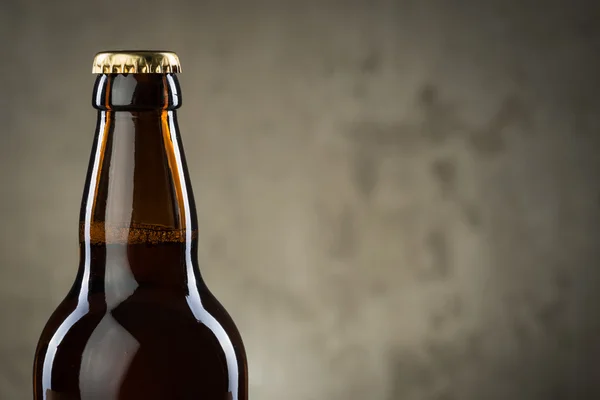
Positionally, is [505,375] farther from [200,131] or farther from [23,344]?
[23,344]

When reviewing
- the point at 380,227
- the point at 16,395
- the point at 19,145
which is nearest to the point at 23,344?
the point at 16,395

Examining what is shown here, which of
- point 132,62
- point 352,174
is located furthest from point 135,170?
point 352,174

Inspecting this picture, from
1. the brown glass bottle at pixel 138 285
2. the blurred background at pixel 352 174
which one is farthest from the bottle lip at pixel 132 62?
the blurred background at pixel 352 174

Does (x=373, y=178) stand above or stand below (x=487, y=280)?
above

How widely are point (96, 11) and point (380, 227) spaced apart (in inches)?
20.3

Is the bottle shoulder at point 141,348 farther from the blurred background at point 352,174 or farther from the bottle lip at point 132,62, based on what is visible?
the blurred background at point 352,174

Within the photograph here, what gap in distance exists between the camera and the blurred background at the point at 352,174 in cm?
121

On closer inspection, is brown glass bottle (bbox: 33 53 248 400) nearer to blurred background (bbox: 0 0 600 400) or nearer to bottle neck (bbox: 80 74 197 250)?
bottle neck (bbox: 80 74 197 250)

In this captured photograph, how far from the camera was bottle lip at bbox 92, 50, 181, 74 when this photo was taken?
294mm

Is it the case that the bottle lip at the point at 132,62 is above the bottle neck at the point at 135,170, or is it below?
above

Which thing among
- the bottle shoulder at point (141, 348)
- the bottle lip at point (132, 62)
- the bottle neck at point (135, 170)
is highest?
the bottle lip at point (132, 62)

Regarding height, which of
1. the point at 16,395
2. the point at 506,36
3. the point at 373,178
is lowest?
the point at 16,395

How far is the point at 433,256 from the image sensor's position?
1.25m

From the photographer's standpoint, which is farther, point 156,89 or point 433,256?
point 433,256
